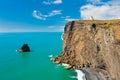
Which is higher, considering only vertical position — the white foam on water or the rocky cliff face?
the rocky cliff face

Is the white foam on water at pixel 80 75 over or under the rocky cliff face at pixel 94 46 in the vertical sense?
under

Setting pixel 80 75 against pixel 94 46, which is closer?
→ pixel 80 75

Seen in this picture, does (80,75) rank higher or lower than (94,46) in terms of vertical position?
lower

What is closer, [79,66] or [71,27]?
[79,66]

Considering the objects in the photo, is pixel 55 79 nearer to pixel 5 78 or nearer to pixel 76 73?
pixel 76 73

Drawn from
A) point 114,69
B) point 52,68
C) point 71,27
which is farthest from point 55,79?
point 71,27

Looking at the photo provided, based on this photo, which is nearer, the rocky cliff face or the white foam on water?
the rocky cliff face

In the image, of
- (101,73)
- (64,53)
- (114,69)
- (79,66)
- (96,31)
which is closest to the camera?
(114,69)

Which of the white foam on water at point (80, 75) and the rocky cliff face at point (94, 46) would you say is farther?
the white foam on water at point (80, 75)
